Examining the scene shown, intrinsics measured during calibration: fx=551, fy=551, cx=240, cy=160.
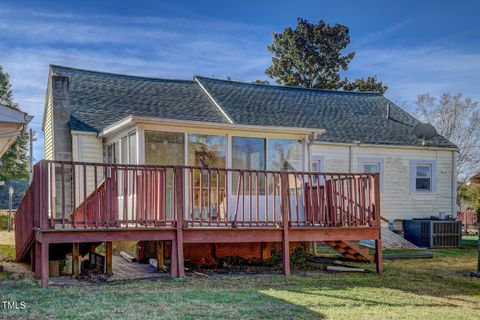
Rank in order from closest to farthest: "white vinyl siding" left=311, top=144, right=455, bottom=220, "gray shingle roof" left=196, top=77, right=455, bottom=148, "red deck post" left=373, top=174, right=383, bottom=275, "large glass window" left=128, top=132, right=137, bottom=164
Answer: "red deck post" left=373, top=174, right=383, bottom=275
"large glass window" left=128, top=132, right=137, bottom=164
"gray shingle roof" left=196, top=77, right=455, bottom=148
"white vinyl siding" left=311, top=144, right=455, bottom=220

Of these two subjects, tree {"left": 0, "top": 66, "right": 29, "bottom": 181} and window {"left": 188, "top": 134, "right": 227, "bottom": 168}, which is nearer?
window {"left": 188, "top": 134, "right": 227, "bottom": 168}

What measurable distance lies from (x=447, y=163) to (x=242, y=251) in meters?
10.0

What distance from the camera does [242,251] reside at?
11.6 metres

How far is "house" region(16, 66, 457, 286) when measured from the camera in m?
8.96

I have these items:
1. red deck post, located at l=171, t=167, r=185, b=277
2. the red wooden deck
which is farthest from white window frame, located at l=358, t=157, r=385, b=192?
red deck post, located at l=171, t=167, r=185, b=277

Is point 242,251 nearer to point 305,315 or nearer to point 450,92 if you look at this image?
point 305,315

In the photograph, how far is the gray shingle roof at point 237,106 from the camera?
14.7m

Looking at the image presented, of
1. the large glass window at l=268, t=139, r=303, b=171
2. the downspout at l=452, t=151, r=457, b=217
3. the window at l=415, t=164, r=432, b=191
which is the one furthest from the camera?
the downspout at l=452, t=151, r=457, b=217

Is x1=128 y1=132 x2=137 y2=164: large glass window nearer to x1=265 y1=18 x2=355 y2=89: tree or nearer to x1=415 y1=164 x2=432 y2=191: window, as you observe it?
x1=415 y1=164 x2=432 y2=191: window

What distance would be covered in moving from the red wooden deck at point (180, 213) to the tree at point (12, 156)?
92.6 ft

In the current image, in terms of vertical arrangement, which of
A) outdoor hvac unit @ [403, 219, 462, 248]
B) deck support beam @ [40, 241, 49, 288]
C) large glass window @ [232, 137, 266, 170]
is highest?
large glass window @ [232, 137, 266, 170]

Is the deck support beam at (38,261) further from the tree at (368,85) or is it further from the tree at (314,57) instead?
the tree at (368,85)

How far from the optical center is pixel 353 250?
10664 mm

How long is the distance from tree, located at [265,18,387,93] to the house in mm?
14901
